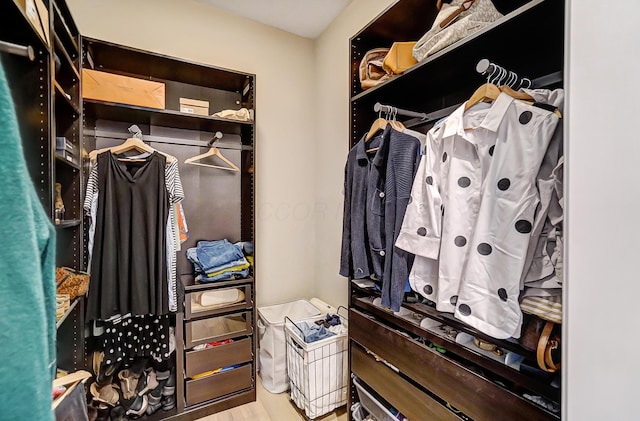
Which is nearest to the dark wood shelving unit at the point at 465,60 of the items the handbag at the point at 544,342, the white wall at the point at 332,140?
the white wall at the point at 332,140

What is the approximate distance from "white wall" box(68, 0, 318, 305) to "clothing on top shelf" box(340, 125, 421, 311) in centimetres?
106

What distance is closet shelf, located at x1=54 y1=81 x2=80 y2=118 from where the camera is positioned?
121 centimetres

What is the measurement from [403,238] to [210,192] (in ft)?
5.18

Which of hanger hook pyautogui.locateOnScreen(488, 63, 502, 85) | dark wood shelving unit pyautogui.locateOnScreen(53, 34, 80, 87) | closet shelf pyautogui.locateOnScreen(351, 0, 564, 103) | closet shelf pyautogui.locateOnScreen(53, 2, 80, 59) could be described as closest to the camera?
closet shelf pyautogui.locateOnScreen(351, 0, 564, 103)

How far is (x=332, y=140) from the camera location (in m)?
2.35

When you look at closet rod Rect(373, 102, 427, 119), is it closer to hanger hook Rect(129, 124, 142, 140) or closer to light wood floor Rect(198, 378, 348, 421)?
hanger hook Rect(129, 124, 142, 140)

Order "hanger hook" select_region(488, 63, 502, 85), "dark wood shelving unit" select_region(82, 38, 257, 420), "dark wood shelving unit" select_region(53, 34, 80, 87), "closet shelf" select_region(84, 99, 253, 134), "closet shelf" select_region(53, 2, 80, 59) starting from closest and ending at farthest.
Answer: "hanger hook" select_region(488, 63, 502, 85), "closet shelf" select_region(53, 2, 80, 59), "dark wood shelving unit" select_region(53, 34, 80, 87), "closet shelf" select_region(84, 99, 253, 134), "dark wood shelving unit" select_region(82, 38, 257, 420)

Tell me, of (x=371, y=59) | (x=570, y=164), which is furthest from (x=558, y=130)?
(x=371, y=59)

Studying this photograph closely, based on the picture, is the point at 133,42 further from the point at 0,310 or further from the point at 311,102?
the point at 0,310

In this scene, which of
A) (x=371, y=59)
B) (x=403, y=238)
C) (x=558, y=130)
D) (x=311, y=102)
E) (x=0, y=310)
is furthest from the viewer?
(x=311, y=102)

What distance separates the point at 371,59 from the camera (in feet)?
4.84

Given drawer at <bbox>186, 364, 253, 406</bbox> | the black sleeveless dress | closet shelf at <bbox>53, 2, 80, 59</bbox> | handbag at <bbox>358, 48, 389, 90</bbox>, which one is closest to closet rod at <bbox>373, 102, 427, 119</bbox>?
handbag at <bbox>358, 48, 389, 90</bbox>

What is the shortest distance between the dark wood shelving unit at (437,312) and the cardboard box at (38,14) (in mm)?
1268

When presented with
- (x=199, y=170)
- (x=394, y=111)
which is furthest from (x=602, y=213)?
(x=199, y=170)
